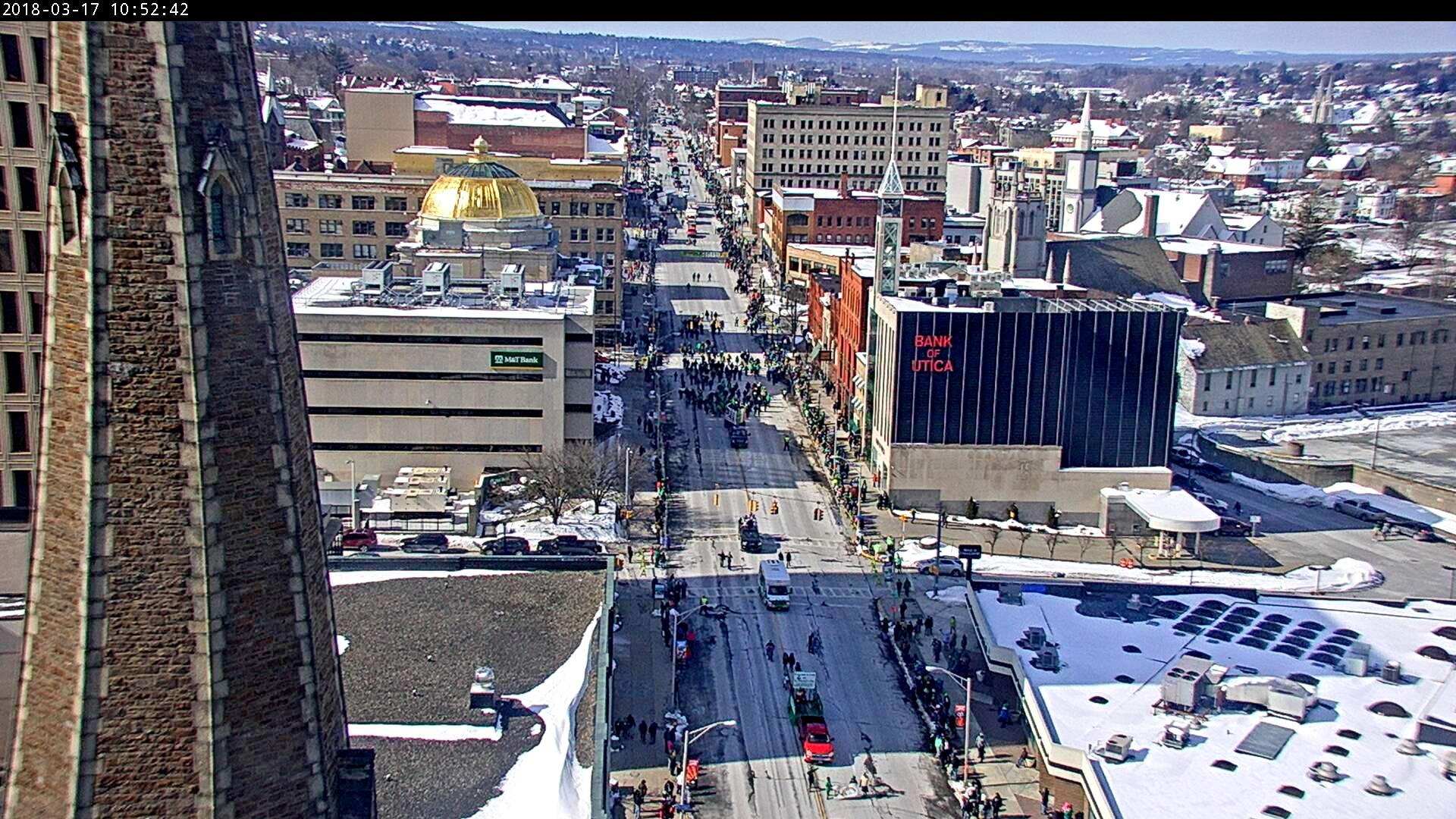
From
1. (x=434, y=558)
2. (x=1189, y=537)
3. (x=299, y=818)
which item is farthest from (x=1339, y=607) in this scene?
(x=299, y=818)

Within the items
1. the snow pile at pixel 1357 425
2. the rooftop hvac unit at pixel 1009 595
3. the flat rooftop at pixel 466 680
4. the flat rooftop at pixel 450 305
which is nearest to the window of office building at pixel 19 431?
the flat rooftop at pixel 466 680

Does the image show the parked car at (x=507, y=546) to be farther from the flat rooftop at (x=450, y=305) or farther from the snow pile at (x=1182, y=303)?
the snow pile at (x=1182, y=303)

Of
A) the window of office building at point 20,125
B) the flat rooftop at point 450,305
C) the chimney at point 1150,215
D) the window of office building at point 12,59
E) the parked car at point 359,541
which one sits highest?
the window of office building at point 12,59

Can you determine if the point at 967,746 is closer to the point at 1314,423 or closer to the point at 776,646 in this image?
the point at 776,646

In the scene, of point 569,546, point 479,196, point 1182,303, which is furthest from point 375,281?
point 1182,303

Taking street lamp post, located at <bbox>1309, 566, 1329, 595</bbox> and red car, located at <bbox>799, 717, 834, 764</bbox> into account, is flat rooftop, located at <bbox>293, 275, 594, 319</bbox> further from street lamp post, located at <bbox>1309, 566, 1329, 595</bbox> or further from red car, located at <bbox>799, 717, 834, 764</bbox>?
street lamp post, located at <bbox>1309, 566, 1329, 595</bbox>

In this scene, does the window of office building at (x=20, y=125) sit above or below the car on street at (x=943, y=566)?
above

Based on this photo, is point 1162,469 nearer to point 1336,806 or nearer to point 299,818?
point 1336,806
